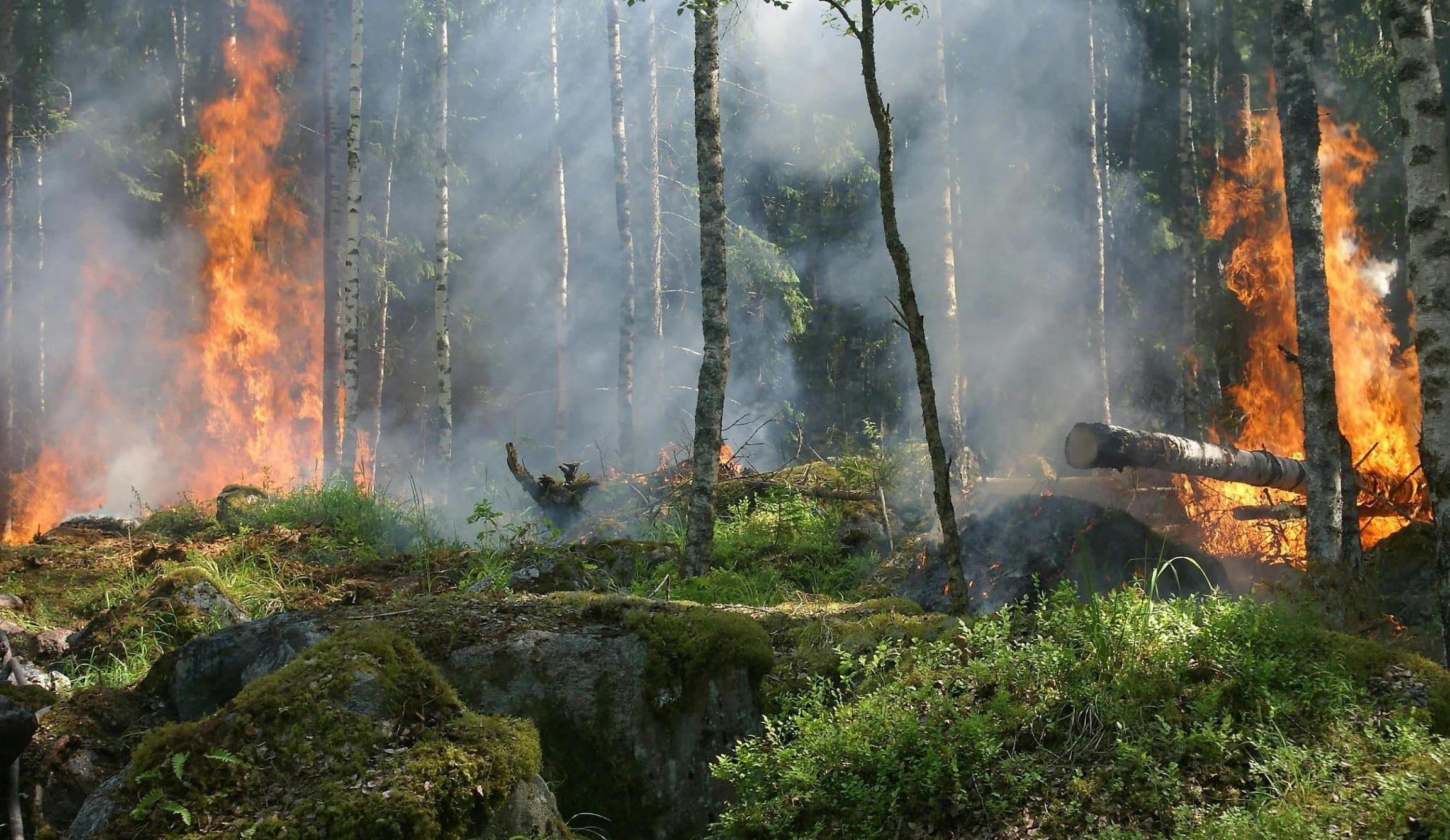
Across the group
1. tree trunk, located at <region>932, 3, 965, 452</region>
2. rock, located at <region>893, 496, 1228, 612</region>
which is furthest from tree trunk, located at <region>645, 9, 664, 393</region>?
rock, located at <region>893, 496, 1228, 612</region>

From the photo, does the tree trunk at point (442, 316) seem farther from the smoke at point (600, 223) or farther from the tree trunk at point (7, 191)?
the tree trunk at point (7, 191)

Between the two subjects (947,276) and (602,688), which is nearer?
(602,688)

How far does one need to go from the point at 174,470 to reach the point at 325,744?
2193cm

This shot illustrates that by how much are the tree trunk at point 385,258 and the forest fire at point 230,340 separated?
1972 mm

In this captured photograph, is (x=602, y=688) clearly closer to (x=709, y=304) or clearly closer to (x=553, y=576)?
(x=553, y=576)

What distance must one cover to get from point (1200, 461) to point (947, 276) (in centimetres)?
690

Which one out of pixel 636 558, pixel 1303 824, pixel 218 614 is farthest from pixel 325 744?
pixel 636 558

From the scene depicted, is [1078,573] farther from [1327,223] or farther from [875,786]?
[1327,223]

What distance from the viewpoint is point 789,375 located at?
2517cm

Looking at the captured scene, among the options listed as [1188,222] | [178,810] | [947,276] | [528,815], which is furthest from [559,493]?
[1188,222]

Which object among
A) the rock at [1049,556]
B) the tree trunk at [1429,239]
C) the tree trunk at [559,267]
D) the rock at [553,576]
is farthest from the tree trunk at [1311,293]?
the tree trunk at [559,267]

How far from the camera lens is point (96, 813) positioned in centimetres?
346

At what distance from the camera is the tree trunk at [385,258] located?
23.1 metres

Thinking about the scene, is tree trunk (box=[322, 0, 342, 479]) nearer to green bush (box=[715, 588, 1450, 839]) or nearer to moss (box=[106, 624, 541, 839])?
moss (box=[106, 624, 541, 839])
